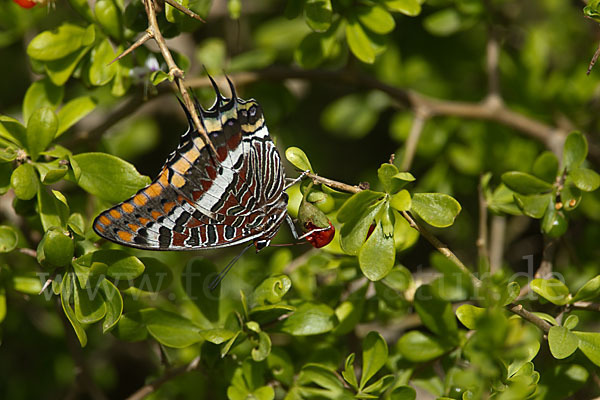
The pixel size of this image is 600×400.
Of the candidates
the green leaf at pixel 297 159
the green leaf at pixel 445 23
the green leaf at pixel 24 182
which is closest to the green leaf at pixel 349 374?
the green leaf at pixel 297 159

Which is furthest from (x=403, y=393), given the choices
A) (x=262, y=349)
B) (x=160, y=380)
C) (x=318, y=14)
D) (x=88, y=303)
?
(x=318, y=14)

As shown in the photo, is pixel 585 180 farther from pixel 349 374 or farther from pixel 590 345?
pixel 349 374

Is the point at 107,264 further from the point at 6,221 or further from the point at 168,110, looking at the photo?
the point at 168,110

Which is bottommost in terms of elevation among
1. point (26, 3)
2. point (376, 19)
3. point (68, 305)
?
point (68, 305)

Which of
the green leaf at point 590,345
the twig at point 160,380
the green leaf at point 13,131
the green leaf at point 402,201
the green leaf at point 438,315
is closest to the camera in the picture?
the green leaf at point 402,201

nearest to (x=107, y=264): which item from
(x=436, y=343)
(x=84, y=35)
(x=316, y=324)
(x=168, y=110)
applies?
(x=316, y=324)

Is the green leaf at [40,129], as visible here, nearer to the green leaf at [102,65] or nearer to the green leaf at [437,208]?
the green leaf at [102,65]
